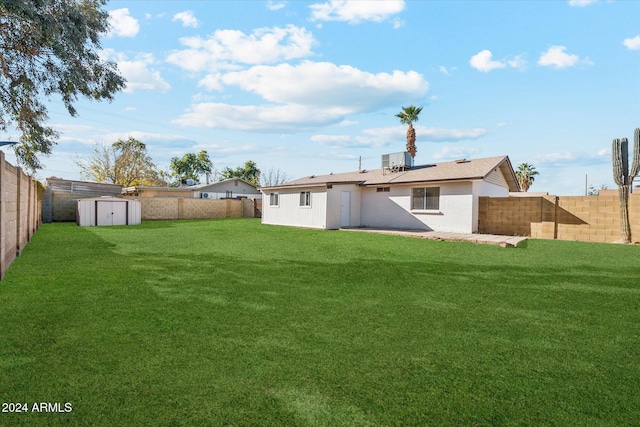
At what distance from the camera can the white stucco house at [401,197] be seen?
48.6ft

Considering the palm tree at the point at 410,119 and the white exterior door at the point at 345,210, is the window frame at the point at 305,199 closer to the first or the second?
the white exterior door at the point at 345,210

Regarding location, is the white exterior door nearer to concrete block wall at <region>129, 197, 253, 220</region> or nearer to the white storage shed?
the white storage shed

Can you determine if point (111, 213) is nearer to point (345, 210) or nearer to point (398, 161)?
point (345, 210)

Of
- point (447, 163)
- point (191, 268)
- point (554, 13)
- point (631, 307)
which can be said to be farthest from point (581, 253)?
point (191, 268)

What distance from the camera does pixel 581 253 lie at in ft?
31.0

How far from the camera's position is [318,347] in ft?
10.2

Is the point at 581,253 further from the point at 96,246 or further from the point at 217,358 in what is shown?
the point at 96,246

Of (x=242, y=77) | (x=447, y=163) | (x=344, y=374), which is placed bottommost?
(x=344, y=374)

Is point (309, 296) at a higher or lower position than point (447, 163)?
lower

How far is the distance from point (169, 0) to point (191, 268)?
990 cm

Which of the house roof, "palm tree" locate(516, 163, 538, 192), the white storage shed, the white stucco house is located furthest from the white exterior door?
"palm tree" locate(516, 163, 538, 192)

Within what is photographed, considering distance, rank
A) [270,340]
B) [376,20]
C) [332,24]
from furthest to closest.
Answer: [332,24] < [376,20] < [270,340]

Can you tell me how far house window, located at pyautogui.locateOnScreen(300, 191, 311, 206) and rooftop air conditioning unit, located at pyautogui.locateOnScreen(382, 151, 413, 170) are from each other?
509cm

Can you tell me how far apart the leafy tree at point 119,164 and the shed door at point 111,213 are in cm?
2616
